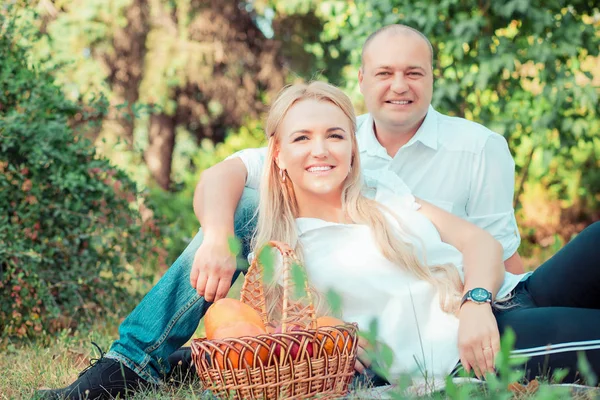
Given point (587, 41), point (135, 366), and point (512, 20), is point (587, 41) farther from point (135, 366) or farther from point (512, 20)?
point (135, 366)

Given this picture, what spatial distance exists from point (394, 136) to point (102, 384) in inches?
60.9

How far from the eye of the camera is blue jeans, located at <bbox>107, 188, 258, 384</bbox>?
99.2 inches

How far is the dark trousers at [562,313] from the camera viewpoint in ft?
7.27

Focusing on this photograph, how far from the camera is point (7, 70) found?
375cm

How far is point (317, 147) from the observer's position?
2469mm

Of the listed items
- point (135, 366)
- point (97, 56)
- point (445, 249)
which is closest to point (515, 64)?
point (445, 249)

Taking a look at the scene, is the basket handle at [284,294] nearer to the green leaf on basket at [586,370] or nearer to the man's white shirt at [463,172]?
the green leaf on basket at [586,370]

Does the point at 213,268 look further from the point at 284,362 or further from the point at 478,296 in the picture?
the point at 478,296

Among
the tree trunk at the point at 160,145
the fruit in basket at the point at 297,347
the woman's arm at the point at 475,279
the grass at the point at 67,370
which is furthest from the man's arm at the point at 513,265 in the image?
the tree trunk at the point at 160,145

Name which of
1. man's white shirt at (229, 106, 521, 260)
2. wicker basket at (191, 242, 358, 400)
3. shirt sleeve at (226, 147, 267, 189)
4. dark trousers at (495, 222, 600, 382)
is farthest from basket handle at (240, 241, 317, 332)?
man's white shirt at (229, 106, 521, 260)

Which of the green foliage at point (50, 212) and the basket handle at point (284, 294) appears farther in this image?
the green foliage at point (50, 212)

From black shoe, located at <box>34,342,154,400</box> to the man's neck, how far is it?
4.59 feet

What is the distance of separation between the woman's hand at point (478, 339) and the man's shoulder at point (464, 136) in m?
1.00

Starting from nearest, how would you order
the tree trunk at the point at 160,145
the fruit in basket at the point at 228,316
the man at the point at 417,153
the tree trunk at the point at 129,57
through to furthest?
the fruit in basket at the point at 228,316 < the man at the point at 417,153 < the tree trunk at the point at 129,57 < the tree trunk at the point at 160,145
